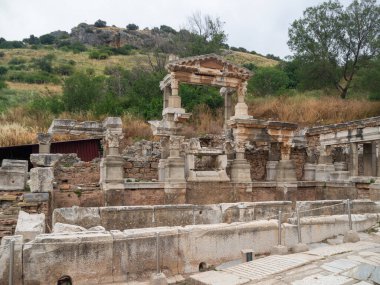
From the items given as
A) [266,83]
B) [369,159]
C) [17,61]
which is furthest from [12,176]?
[17,61]

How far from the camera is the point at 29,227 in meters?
6.16

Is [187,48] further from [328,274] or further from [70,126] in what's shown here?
[328,274]

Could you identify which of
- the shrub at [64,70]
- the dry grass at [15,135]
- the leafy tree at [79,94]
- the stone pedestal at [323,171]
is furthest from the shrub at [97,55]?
the stone pedestal at [323,171]

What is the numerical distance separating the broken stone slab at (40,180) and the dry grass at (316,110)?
16.2 metres

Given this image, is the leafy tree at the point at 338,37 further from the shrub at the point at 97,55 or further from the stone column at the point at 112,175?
the shrub at the point at 97,55

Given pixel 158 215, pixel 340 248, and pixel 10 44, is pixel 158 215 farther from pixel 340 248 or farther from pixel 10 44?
pixel 10 44

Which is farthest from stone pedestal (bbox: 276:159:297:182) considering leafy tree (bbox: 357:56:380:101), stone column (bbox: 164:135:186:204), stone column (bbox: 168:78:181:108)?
leafy tree (bbox: 357:56:380:101)

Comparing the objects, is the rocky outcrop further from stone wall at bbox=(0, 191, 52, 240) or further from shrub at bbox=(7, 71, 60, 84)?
stone wall at bbox=(0, 191, 52, 240)

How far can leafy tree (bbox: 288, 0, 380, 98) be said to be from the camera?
25109 millimetres

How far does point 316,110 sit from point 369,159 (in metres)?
6.12

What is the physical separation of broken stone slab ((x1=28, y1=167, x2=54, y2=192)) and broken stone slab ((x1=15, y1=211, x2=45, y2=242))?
253cm

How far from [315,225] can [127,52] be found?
5332 centimetres

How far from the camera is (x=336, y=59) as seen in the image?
26.7 meters

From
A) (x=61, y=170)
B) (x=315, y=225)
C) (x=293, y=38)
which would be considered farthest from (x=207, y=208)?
(x=293, y=38)
